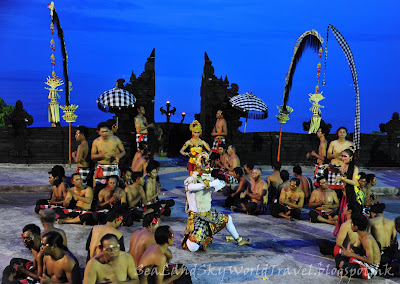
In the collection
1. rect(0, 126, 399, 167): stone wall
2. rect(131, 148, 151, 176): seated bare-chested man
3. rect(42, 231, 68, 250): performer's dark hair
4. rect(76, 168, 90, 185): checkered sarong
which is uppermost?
rect(0, 126, 399, 167): stone wall

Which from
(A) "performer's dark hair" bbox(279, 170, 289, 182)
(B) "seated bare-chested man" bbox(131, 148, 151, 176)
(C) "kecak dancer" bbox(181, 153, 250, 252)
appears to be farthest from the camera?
(B) "seated bare-chested man" bbox(131, 148, 151, 176)

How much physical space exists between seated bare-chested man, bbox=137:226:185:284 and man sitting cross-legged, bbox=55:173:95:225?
358cm

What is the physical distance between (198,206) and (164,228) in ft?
6.81

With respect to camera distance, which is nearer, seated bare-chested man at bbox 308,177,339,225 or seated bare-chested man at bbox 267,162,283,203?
seated bare-chested man at bbox 308,177,339,225

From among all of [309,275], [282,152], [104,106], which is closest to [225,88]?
[282,152]

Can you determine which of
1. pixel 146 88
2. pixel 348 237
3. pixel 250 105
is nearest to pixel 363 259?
pixel 348 237

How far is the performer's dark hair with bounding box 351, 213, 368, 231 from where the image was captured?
6.50 m

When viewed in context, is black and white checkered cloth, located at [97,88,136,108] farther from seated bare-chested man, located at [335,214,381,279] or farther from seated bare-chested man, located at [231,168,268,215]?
seated bare-chested man, located at [335,214,381,279]

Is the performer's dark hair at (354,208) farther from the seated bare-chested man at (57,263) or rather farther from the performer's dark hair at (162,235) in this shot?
the seated bare-chested man at (57,263)

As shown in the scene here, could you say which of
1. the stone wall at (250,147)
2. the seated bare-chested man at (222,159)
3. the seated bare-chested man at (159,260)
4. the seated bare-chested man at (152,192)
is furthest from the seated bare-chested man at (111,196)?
the stone wall at (250,147)

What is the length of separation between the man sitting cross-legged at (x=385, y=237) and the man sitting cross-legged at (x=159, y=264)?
3188 millimetres

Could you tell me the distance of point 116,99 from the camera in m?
14.7

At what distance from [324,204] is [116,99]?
762 cm

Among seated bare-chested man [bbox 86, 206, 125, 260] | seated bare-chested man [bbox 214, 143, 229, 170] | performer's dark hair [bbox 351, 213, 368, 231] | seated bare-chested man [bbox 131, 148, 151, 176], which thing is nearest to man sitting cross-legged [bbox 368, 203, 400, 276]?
performer's dark hair [bbox 351, 213, 368, 231]
